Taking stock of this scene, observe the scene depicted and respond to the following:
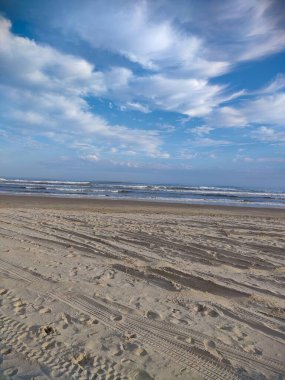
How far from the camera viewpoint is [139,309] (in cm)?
443

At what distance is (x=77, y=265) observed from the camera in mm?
6340

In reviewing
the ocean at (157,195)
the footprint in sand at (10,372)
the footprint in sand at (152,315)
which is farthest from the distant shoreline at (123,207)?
the footprint in sand at (10,372)

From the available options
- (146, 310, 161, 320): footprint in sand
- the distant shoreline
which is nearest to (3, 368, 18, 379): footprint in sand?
(146, 310, 161, 320): footprint in sand

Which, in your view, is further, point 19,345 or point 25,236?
point 25,236

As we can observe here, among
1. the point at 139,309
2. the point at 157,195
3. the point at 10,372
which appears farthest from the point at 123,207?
the point at 10,372

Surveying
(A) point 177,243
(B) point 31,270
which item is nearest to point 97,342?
(B) point 31,270

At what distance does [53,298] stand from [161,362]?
81.9 inches

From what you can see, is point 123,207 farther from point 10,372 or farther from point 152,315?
point 10,372

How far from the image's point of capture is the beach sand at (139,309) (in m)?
3.22

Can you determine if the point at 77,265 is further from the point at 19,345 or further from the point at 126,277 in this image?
the point at 19,345

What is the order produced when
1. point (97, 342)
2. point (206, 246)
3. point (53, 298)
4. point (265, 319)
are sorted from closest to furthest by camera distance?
1. point (97, 342)
2. point (265, 319)
3. point (53, 298)
4. point (206, 246)

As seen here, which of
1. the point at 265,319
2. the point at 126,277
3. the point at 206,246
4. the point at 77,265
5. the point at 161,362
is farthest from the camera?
the point at 206,246

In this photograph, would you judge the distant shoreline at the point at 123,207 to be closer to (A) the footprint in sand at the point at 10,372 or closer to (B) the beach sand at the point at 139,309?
(B) the beach sand at the point at 139,309

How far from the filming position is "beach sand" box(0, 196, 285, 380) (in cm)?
322
